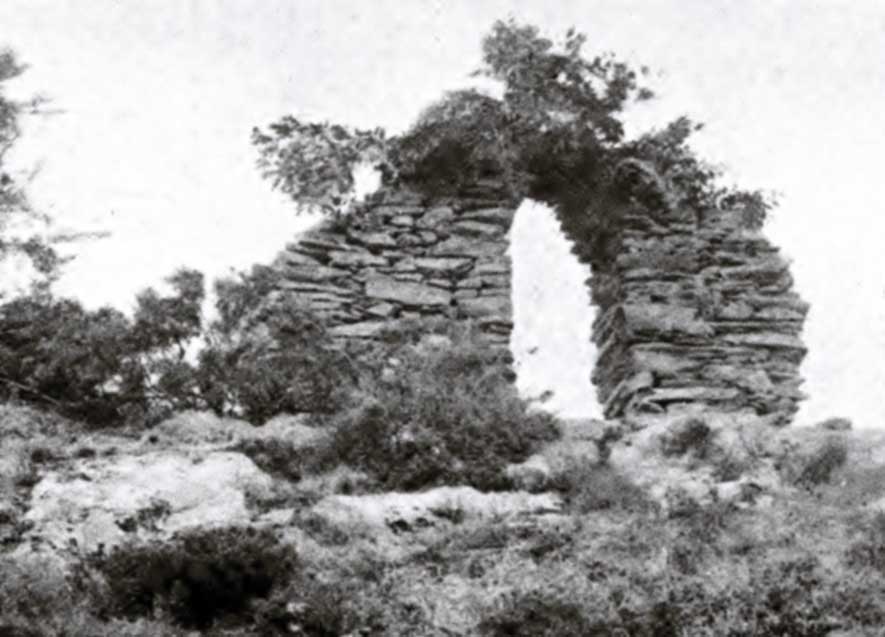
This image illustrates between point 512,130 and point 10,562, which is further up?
point 512,130

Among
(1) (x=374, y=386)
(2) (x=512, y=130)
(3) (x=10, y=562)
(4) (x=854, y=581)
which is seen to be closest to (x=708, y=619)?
(4) (x=854, y=581)

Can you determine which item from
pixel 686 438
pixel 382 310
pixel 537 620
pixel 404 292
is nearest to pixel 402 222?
pixel 404 292

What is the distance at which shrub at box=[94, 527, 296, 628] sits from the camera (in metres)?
6.28

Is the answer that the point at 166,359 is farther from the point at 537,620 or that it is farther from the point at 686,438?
the point at 537,620

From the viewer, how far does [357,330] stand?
11.2m

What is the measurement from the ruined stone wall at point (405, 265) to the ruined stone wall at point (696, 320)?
120cm

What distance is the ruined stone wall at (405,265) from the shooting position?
11.4 metres

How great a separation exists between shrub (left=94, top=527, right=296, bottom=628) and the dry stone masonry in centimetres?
466

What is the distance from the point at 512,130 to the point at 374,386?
3818 millimetres

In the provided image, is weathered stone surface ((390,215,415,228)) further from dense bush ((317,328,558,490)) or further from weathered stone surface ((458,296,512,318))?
dense bush ((317,328,558,490))

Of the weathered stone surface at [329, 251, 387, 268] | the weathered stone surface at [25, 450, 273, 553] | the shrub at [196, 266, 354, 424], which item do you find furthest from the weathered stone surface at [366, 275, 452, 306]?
the weathered stone surface at [25, 450, 273, 553]

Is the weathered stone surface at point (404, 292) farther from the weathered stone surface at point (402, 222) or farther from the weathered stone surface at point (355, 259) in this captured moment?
the weathered stone surface at point (402, 222)

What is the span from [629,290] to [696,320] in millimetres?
675

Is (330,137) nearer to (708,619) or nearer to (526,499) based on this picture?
(526,499)
